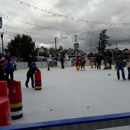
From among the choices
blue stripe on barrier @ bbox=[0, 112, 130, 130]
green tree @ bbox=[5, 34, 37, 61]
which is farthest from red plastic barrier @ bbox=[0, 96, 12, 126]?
green tree @ bbox=[5, 34, 37, 61]

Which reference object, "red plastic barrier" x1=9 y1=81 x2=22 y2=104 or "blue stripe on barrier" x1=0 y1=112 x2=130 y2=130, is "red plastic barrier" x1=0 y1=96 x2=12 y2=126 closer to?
"blue stripe on barrier" x1=0 y1=112 x2=130 y2=130

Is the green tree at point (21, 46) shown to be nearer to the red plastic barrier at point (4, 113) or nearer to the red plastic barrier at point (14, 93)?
the red plastic barrier at point (14, 93)

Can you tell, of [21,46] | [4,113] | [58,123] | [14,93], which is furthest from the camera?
[21,46]

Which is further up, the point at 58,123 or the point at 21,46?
the point at 21,46

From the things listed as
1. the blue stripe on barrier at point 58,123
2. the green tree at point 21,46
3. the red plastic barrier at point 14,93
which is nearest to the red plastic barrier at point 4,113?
the blue stripe on barrier at point 58,123

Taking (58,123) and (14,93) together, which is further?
(14,93)

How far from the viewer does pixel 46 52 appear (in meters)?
89.0

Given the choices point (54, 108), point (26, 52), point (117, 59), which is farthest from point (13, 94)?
point (26, 52)

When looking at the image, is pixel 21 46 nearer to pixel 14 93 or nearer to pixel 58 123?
pixel 14 93

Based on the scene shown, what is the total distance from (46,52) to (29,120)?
8666cm

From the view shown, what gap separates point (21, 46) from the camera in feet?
163

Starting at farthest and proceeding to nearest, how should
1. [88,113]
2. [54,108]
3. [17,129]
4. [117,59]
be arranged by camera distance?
1. [117,59]
2. [54,108]
3. [88,113]
4. [17,129]

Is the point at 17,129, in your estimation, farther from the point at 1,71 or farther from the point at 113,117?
the point at 1,71

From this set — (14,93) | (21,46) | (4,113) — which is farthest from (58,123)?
(21,46)
